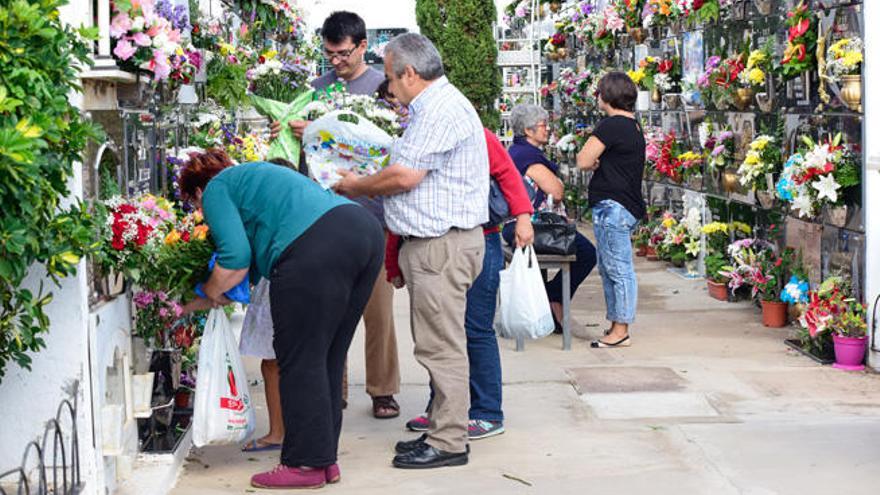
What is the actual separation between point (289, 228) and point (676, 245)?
7.14 m

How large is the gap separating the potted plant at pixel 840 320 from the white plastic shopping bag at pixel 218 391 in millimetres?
3502

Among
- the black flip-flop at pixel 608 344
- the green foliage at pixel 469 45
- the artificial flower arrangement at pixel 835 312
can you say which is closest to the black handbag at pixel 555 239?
the black flip-flop at pixel 608 344

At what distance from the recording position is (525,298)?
667 centimetres

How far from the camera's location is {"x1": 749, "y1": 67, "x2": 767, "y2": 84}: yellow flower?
9211 mm

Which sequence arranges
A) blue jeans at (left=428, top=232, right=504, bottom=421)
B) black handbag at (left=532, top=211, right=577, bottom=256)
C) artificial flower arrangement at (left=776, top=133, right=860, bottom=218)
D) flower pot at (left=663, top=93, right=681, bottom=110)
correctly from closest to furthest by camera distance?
blue jeans at (left=428, top=232, right=504, bottom=421), artificial flower arrangement at (left=776, top=133, right=860, bottom=218), black handbag at (left=532, top=211, right=577, bottom=256), flower pot at (left=663, top=93, right=681, bottom=110)

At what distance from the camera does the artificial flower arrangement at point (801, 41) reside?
8.20 metres

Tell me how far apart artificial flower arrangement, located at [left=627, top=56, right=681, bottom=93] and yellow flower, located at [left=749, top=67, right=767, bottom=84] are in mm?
2651

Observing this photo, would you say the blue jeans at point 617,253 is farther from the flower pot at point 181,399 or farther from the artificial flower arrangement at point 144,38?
the artificial flower arrangement at point 144,38

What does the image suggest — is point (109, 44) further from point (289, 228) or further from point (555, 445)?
point (555, 445)

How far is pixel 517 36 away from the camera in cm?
2595

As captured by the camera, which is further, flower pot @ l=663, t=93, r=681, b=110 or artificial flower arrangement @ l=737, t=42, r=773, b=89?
flower pot @ l=663, t=93, r=681, b=110

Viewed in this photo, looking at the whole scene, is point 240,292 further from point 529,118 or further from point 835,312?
Answer: point 835,312

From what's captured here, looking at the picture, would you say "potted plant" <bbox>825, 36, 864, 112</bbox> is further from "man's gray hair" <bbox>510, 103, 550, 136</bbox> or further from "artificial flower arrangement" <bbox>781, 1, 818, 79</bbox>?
"man's gray hair" <bbox>510, 103, 550, 136</bbox>

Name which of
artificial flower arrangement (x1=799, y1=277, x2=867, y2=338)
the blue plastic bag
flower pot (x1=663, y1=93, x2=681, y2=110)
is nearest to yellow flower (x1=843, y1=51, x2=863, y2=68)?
artificial flower arrangement (x1=799, y1=277, x2=867, y2=338)
